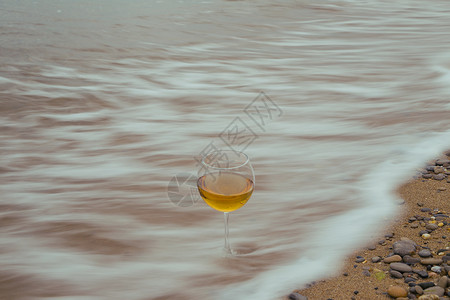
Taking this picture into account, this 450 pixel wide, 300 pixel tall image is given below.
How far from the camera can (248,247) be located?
234 cm

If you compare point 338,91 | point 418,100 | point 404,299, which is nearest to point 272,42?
point 338,91

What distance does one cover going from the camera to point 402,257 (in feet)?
7.05

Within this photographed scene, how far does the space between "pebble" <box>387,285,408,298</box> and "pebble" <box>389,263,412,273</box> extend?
0.14 metres

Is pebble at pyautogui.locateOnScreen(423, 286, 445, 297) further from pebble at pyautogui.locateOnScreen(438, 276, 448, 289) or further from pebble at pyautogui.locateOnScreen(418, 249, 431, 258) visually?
pebble at pyautogui.locateOnScreen(418, 249, 431, 258)

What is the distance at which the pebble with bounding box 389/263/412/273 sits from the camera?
205 centimetres

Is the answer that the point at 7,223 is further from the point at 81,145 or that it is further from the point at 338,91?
the point at 338,91

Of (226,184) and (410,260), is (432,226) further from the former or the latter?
(226,184)

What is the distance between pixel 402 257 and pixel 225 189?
85 centimetres

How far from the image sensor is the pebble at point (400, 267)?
2046mm

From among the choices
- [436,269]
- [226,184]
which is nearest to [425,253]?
[436,269]

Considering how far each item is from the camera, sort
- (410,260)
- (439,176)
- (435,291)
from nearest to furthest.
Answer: (435,291), (410,260), (439,176)

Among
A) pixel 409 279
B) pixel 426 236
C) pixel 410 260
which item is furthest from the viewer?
pixel 426 236

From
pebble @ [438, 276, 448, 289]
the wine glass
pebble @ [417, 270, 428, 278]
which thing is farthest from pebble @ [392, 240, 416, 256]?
the wine glass

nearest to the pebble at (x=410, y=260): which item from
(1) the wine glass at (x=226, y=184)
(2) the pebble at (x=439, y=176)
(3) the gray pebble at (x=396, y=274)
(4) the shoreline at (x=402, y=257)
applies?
(4) the shoreline at (x=402, y=257)
